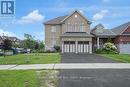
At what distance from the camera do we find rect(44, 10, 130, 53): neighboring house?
184ft

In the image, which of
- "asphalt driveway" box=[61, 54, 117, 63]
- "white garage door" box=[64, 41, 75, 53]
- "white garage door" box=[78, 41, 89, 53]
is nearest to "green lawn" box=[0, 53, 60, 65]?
"asphalt driveway" box=[61, 54, 117, 63]

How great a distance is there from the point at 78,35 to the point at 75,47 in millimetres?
2454

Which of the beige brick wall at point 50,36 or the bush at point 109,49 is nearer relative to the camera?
the bush at point 109,49

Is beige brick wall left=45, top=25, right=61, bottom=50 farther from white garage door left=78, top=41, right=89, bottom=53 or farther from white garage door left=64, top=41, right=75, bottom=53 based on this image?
white garage door left=78, top=41, right=89, bottom=53

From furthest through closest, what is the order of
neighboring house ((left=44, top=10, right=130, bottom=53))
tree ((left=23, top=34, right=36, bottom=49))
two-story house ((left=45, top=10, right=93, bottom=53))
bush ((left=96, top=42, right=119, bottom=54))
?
tree ((left=23, top=34, right=36, bottom=49)) → neighboring house ((left=44, top=10, right=130, bottom=53)) → two-story house ((left=45, top=10, right=93, bottom=53)) → bush ((left=96, top=42, right=119, bottom=54))

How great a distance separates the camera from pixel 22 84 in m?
12.3

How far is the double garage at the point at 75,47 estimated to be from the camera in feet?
185

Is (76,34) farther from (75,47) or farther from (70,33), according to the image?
(75,47)

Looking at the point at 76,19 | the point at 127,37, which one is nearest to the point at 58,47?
the point at 76,19

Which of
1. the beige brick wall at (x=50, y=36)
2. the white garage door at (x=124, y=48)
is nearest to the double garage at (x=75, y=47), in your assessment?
the beige brick wall at (x=50, y=36)

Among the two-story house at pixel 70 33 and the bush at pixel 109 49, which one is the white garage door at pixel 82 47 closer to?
the two-story house at pixel 70 33

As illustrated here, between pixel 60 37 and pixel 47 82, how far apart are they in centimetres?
4432

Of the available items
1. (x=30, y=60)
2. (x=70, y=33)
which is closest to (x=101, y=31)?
(x=70, y=33)

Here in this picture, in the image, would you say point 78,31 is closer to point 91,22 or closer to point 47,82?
point 91,22
